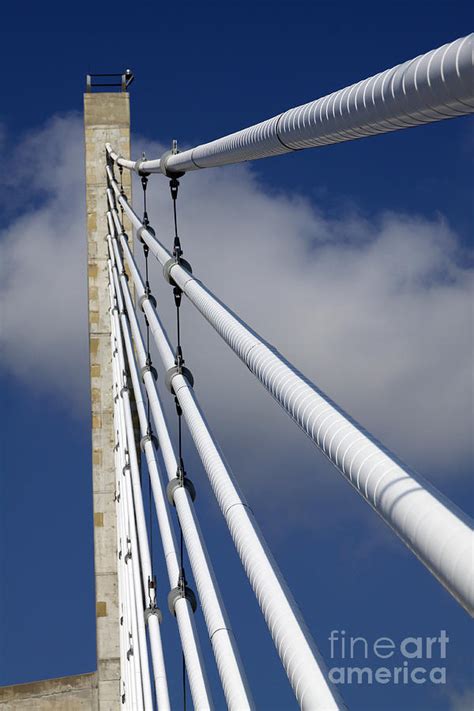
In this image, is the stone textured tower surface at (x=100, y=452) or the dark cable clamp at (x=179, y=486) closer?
the dark cable clamp at (x=179, y=486)

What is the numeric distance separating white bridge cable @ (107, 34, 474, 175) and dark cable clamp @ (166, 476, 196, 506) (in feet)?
4.73

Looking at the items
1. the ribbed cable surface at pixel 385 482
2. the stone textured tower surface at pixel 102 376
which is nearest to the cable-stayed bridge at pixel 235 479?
the ribbed cable surface at pixel 385 482

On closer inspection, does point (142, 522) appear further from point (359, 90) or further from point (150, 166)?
point (359, 90)

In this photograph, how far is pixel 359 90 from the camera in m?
1.77

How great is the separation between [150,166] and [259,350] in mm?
3241

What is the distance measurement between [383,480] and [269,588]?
761mm

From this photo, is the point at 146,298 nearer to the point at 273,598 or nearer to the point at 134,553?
the point at 134,553

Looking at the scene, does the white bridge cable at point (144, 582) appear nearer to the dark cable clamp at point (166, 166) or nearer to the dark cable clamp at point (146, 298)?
the dark cable clamp at point (146, 298)

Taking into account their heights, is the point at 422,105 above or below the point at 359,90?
below

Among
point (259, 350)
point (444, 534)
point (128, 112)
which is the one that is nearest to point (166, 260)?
point (259, 350)

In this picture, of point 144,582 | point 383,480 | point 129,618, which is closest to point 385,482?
point 383,480

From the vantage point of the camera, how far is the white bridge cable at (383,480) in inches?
48.3

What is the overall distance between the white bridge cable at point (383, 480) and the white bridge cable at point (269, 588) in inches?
14.9

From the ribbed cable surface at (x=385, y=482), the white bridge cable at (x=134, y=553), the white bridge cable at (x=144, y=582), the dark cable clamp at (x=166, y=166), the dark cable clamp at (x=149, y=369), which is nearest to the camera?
the ribbed cable surface at (x=385, y=482)
